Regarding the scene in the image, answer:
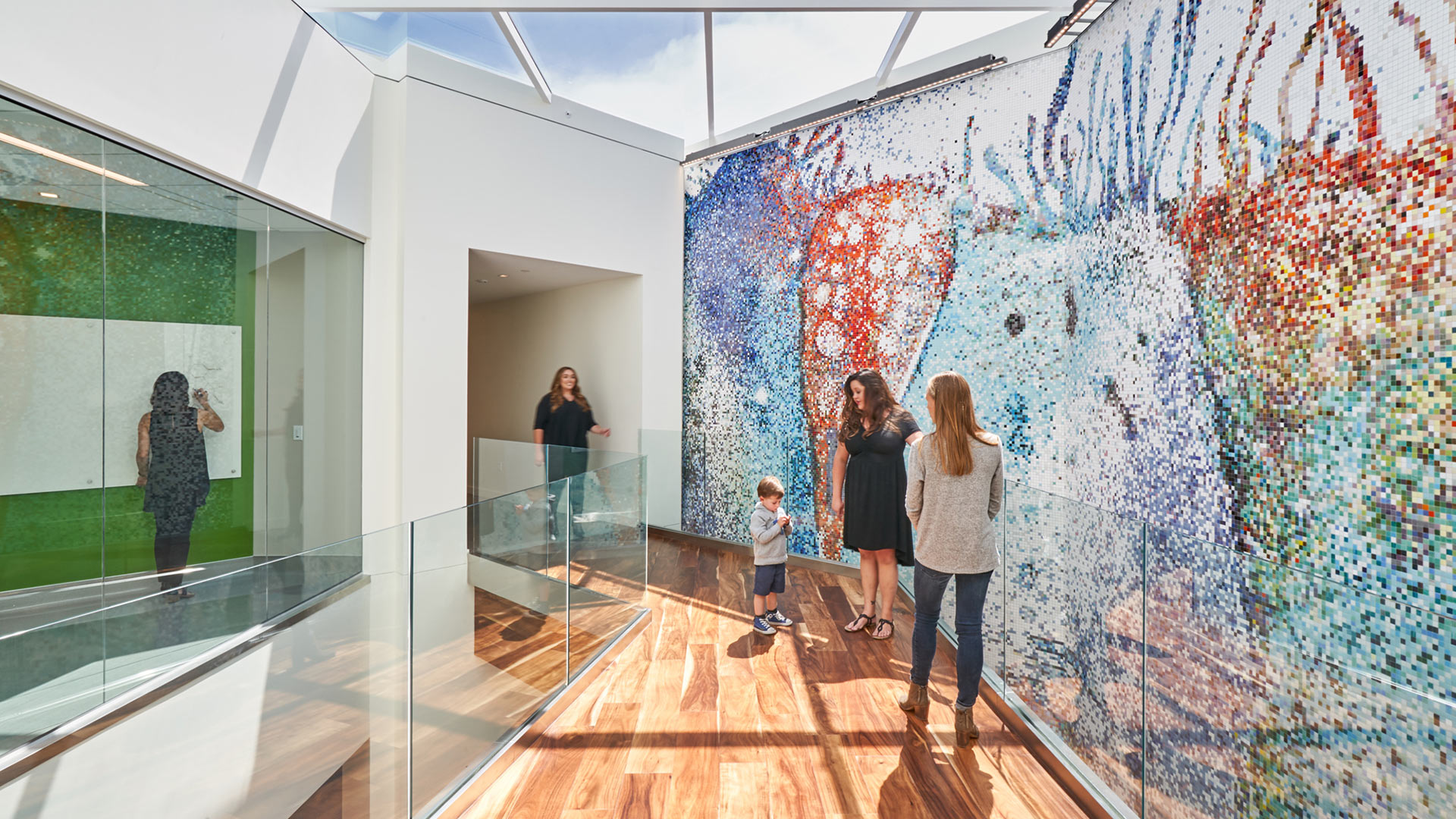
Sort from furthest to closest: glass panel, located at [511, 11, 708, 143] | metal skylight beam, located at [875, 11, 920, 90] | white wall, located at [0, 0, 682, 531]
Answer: glass panel, located at [511, 11, 708, 143]
metal skylight beam, located at [875, 11, 920, 90]
white wall, located at [0, 0, 682, 531]

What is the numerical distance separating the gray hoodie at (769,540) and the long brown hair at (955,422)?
163 cm

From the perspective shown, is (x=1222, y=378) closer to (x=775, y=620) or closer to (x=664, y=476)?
(x=775, y=620)

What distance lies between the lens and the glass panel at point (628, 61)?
5168mm

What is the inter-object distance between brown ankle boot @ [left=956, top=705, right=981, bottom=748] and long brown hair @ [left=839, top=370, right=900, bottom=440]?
1.72 meters

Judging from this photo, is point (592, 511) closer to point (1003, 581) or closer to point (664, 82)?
point (1003, 581)

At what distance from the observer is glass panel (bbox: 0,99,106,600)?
2824 mm

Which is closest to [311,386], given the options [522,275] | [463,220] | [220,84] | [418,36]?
[463,220]

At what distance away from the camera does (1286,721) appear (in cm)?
160

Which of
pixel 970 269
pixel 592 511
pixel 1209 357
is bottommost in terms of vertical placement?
pixel 592 511

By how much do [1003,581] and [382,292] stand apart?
5125mm

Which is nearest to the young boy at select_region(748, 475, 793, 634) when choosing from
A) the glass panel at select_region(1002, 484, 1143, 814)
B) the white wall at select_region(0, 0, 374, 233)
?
the glass panel at select_region(1002, 484, 1143, 814)

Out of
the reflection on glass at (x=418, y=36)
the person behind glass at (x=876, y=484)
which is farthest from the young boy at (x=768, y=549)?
the reflection on glass at (x=418, y=36)

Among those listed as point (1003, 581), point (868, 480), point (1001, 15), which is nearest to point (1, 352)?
point (868, 480)

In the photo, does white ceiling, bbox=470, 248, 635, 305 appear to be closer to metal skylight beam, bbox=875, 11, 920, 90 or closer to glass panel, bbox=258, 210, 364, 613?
glass panel, bbox=258, 210, 364, 613
